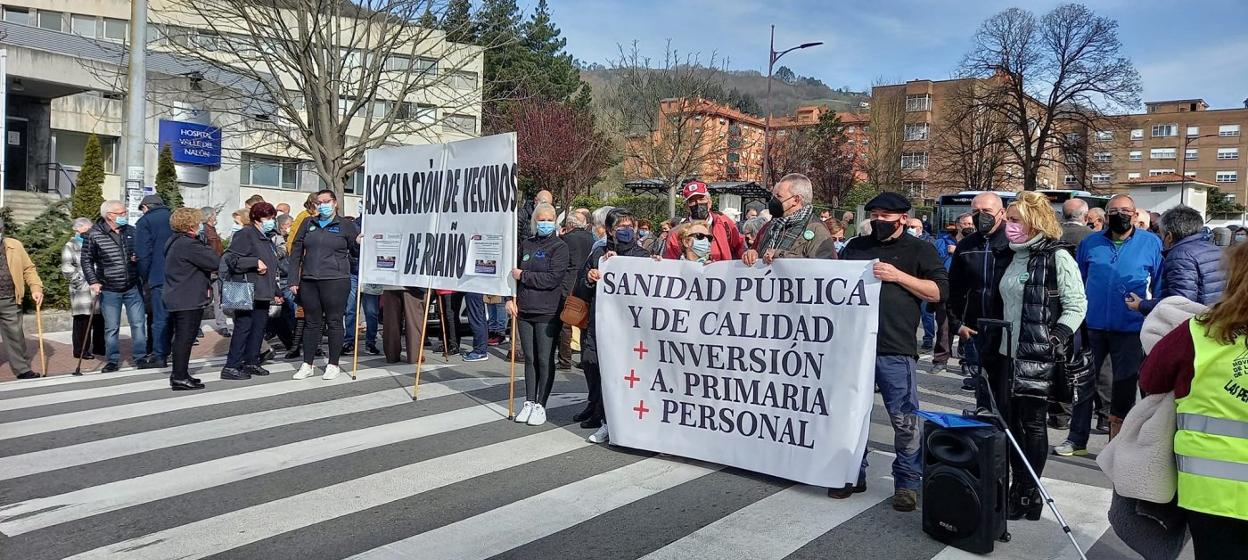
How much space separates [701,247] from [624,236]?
288 centimetres

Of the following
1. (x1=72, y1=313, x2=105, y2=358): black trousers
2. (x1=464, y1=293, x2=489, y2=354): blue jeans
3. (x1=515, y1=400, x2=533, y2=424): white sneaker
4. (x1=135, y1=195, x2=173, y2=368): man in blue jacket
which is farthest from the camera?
(x1=464, y1=293, x2=489, y2=354): blue jeans

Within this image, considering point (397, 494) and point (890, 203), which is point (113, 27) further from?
point (890, 203)

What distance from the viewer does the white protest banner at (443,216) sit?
791cm

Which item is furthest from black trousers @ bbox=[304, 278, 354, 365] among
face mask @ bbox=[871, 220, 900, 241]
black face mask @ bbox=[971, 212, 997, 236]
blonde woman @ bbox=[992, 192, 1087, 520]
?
blonde woman @ bbox=[992, 192, 1087, 520]

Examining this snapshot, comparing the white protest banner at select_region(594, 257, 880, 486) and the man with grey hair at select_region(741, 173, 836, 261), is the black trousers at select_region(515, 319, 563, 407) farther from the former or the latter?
the man with grey hair at select_region(741, 173, 836, 261)

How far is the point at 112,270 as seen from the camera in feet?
32.0

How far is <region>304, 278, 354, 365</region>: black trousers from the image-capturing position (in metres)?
9.22

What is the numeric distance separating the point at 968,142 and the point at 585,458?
5011 cm

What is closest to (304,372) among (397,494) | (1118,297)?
(397,494)

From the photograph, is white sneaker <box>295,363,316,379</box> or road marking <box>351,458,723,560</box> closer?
road marking <box>351,458,723,560</box>

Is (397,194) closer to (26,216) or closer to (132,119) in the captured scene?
(132,119)

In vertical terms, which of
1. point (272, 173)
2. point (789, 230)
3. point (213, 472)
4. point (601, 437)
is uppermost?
point (272, 173)

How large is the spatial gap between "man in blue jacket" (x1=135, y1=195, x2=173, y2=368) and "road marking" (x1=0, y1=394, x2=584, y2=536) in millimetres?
4368

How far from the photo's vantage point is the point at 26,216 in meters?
28.3
